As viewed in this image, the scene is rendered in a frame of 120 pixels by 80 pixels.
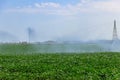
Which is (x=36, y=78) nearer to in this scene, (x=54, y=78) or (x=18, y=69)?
(x=54, y=78)

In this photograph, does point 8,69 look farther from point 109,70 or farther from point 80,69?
point 109,70

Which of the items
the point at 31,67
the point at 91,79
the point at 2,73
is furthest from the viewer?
the point at 31,67

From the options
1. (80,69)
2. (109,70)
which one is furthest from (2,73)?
(109,70)

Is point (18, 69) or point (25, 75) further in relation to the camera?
point (18, 69)

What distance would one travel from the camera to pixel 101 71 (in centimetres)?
3112

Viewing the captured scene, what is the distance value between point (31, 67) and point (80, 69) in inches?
188

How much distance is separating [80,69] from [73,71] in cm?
102

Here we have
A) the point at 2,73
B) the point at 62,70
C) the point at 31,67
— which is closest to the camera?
the point at 2,73

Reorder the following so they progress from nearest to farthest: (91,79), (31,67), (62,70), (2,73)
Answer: (91,79), (2,73), (62,70), (31,67)

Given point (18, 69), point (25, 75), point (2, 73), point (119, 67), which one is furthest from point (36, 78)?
point (119, 67)

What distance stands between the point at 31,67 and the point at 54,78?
5.90m

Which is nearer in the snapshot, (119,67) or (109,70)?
(109,70)

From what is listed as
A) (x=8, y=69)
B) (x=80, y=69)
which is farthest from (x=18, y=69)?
(x=80, y=69)

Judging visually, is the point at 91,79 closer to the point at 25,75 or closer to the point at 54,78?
the point at 54,78
